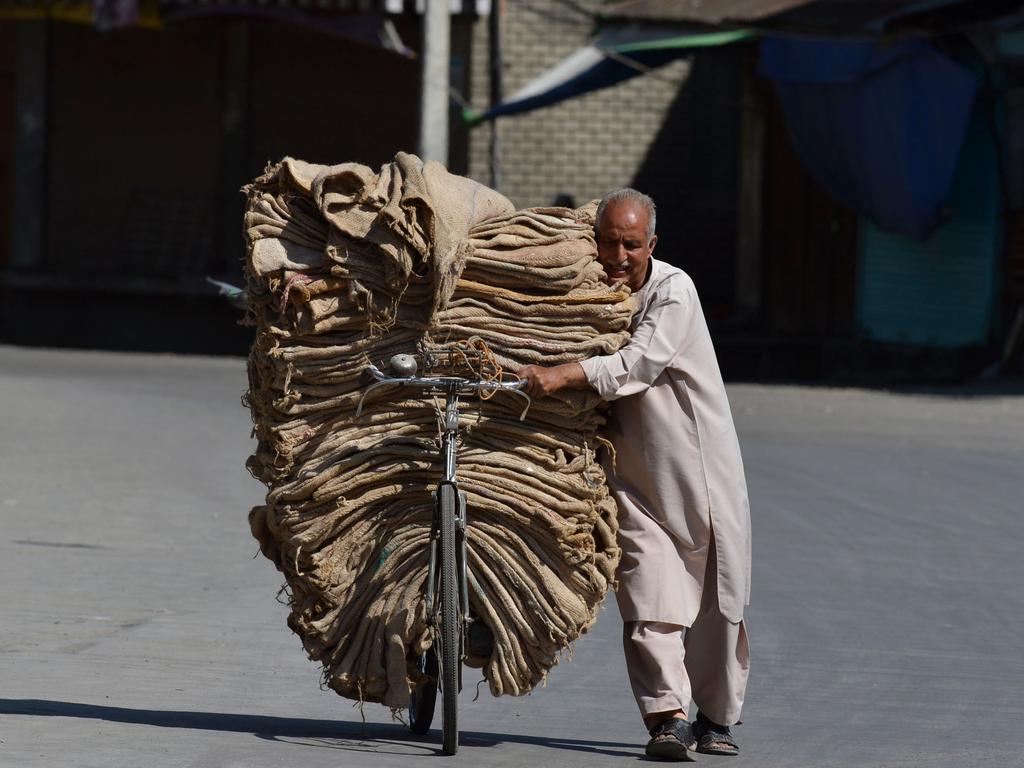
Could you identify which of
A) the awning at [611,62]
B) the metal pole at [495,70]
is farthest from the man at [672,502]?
the metal pole at [495,70]

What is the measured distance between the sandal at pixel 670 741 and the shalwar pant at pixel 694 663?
5 cm

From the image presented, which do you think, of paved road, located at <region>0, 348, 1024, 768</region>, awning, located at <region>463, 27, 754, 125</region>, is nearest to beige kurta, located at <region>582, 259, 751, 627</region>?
paved road, located at <region>0, 348, 1024, 768</region>

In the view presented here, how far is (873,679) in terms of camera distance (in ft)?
22.6

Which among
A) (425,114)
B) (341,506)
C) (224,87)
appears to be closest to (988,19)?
(425,114)

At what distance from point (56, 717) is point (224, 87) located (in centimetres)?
1946

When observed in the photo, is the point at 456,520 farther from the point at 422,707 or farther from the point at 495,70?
the point at 495,70

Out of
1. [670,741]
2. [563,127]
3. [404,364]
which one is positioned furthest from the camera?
[563,127]

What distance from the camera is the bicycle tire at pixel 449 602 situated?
541 centimetres

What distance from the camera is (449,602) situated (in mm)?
5402

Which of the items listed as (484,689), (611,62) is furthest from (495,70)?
(484,689)

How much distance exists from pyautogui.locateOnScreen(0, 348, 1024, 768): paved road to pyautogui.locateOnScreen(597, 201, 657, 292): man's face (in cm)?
145

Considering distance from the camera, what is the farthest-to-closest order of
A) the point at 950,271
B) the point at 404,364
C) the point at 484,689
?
1. the point at 950,271
2. the point at 484,689
3. the point at 404,364

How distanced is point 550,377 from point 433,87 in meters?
14.7

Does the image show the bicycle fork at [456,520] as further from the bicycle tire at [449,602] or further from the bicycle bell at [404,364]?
the bicycle bell at [404,364]
